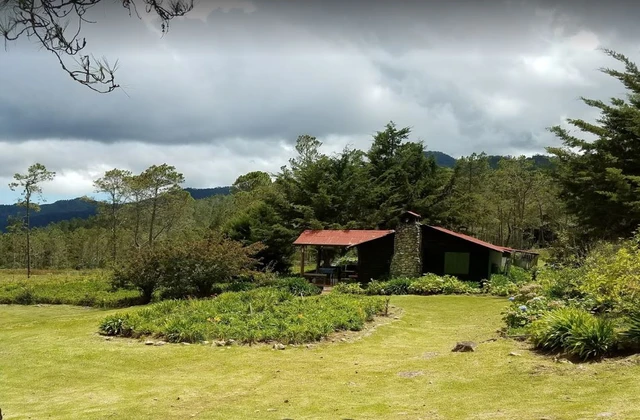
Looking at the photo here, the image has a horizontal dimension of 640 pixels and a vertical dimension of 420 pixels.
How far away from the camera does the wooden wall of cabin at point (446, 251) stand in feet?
87.2

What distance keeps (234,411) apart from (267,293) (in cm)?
1091

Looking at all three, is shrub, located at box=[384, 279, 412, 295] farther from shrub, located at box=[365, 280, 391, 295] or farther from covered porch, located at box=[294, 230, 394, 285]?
covered porch, located at box=[294, 230, 394, 285]

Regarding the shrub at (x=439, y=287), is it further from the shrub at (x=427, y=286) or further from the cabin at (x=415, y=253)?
the cabin at (x=415, y=253)

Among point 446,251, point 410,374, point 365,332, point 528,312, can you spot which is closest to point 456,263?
point 446,251

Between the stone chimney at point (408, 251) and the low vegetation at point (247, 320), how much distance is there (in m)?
8.82

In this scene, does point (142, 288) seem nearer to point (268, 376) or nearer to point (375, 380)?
point (268, 376)

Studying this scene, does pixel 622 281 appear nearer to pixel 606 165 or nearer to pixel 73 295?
pixel 606 165

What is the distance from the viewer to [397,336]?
13.1 meters

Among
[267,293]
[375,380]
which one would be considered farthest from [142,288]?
[375,380]

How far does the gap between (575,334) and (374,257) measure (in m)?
19.3

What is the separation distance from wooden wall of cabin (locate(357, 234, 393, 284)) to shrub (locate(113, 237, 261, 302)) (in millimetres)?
7445

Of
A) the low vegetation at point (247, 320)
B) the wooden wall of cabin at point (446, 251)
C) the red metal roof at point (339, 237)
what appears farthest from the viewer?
the red metal roof at point (339, 237)

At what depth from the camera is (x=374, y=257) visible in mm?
27984

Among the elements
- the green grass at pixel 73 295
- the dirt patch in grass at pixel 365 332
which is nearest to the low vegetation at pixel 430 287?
the dirt patch in grass at pixel 365 332
